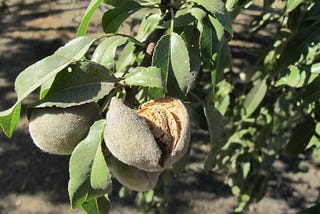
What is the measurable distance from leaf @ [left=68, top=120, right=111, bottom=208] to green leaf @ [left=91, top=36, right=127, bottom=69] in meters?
0.19

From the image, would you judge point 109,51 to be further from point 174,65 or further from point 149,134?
point 149,134

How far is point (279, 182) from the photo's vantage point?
3.13 metres

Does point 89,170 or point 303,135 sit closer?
point 89,170

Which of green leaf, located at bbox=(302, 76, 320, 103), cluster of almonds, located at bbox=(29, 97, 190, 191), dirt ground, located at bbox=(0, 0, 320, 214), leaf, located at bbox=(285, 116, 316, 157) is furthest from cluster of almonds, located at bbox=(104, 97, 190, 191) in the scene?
dirt ground, located at bbox=(0, 0, 320, 214)

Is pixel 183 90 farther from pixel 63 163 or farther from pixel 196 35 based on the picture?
pixel 63 163

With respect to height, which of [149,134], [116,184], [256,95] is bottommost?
[116,184]

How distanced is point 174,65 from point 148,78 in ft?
0.31

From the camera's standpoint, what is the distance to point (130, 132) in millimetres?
706

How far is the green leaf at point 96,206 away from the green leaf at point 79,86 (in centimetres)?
20

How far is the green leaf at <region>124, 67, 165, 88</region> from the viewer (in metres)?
0.77

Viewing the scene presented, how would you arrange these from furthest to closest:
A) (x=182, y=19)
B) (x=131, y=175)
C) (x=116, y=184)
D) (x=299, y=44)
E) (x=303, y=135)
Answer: (x=116, y=184), (x=303, y=135), (x=299, y=44), (x=182, y=19), (x=131, y=175)

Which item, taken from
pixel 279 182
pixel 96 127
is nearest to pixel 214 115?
pixel 96 127

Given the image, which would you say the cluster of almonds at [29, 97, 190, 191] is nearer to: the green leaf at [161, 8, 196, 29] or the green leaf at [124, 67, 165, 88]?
the green leaf at [124, 67, 165, 88]

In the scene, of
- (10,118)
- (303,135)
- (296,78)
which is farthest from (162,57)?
(303,135)
